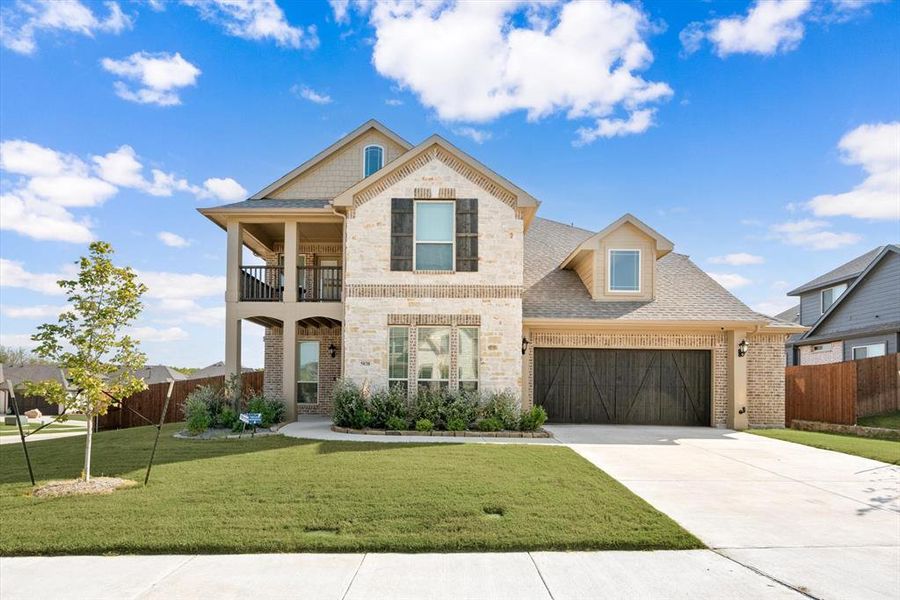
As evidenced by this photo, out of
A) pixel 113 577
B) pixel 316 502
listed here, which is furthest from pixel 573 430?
pixel 113 577

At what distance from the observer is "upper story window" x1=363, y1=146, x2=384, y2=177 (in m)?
17.5

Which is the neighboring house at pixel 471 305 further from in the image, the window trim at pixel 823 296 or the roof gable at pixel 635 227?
the window trim at pixel 823 296

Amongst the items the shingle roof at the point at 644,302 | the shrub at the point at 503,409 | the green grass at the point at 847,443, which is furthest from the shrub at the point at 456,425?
the green grass at the point at 847,443

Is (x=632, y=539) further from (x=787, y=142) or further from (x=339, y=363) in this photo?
(x=787, y=142)

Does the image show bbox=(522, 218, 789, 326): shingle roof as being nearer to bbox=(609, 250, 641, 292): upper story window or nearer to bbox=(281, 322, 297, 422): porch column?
bbox=(609, 250, 641, 292): upper story window

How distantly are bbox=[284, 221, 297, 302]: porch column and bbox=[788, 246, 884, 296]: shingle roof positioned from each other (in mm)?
23514

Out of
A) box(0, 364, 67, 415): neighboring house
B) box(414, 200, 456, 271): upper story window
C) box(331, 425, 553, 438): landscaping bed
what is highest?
box(414, 200, 456, 271): upper story window

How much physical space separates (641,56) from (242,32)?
34.6 ft

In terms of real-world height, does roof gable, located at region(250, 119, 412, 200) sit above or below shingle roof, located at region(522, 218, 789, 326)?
above

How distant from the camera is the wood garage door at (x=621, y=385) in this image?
1573 cm

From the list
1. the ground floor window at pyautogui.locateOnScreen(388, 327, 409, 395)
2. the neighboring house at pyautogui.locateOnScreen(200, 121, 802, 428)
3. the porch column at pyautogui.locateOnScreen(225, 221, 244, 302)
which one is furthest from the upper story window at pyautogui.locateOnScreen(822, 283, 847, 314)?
the porch column at pyautogui.locateOnScreen(225, 221, 244, 302)

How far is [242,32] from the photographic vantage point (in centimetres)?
1441

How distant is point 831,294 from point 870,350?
472 centimetres

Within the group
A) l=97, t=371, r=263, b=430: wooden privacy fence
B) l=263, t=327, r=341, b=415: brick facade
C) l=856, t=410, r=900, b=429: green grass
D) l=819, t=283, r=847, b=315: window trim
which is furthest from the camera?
l=819, t=283, r=847, b=315: window trim
